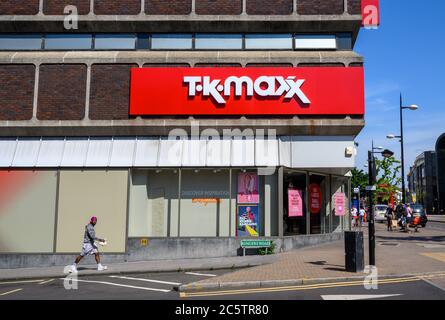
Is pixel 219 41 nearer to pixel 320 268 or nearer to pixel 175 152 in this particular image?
pixel 175 152

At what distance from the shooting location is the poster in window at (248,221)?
59.1 ft

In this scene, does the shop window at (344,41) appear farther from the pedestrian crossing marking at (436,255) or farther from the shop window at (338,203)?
the pedestrian crossing marking at (436,255)

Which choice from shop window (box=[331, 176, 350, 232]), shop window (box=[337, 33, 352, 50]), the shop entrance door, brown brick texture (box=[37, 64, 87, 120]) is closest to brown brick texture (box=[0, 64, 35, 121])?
brown brick texture (box=[37, 64, 87, 120])

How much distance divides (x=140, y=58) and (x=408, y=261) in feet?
40.2

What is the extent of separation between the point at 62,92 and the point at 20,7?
13.7ft

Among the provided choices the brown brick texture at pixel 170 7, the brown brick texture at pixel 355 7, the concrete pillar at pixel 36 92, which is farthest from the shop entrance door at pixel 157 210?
the brown brick texture at pixel 355 7

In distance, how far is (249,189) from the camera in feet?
60.0

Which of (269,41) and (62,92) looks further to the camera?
(269,41)

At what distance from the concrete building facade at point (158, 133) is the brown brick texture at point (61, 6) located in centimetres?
5

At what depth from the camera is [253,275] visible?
12141 millimetres

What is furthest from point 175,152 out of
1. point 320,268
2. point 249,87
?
point 320,268
